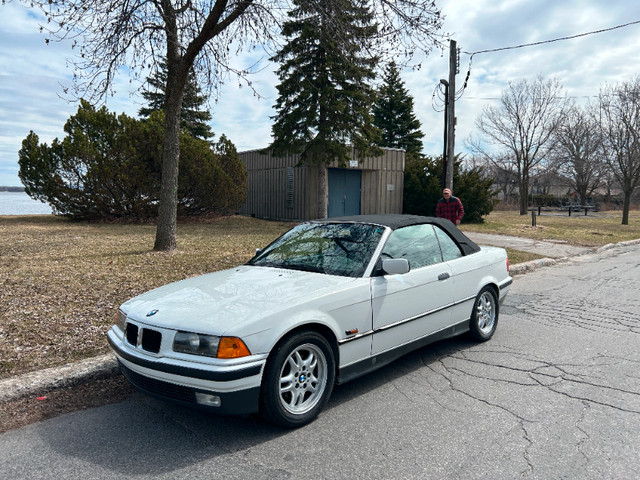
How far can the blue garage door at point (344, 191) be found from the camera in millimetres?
21484

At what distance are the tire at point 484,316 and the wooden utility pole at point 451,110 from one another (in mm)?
10050

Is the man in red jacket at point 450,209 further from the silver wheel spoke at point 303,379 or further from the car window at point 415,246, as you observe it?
the silver wheel spoke at point 303,379

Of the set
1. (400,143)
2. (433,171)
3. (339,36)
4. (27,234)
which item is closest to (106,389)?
(339,36)

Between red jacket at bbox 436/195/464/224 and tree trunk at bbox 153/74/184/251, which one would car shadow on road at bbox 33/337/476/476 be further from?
red jacket at bbox 436/195/464/224

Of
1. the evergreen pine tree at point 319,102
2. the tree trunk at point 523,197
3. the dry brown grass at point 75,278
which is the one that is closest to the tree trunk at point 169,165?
the dry brown grass at point 75,278

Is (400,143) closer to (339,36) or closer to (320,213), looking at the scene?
(320,213)

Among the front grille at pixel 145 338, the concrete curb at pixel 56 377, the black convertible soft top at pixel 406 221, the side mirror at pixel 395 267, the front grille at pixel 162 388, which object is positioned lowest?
the concrete curb at pixel 56 377

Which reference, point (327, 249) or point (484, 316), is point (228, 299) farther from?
point (484, 316)

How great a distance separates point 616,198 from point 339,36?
56553 mm

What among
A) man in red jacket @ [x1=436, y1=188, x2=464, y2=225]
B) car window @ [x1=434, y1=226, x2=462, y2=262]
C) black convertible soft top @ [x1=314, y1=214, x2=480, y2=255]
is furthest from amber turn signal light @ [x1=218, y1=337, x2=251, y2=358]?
man in red jacket @ [x1=436, y1=188, x2=464, y2=225]

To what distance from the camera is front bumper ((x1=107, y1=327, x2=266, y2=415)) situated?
292cm

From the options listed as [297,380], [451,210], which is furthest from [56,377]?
[451,210]

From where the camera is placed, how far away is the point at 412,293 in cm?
415

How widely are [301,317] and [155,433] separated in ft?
4.14
